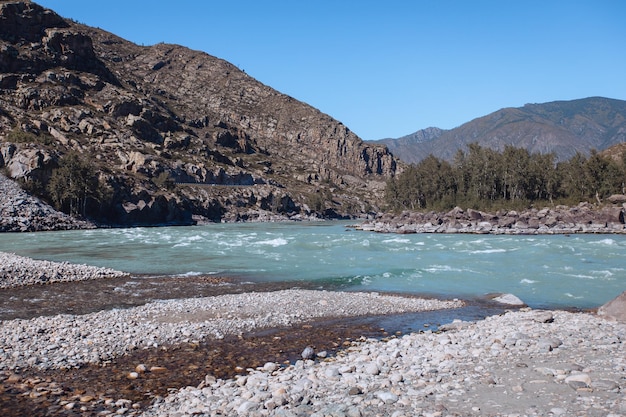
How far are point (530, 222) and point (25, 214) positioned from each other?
259 feet

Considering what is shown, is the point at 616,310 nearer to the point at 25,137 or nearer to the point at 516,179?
the point at 516,179

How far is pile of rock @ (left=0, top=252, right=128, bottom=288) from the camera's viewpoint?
23905 millimetres

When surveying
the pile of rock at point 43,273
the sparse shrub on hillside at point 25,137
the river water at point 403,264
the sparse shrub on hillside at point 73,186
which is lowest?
the river water at point 403,264

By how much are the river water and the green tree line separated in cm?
4601

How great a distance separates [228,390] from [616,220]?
2911 inches

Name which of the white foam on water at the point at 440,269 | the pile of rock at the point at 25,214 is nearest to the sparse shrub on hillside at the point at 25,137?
the pile of rock at the point at 25,214

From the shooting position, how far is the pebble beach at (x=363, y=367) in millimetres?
7836

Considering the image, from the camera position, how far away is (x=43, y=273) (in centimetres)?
2566

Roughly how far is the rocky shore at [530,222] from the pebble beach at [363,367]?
56024 mm

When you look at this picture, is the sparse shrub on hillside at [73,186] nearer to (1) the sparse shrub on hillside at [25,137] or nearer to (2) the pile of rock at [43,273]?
(1) the sparse shrub on hillside at [25,137]

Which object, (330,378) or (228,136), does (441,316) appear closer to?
(330,378)

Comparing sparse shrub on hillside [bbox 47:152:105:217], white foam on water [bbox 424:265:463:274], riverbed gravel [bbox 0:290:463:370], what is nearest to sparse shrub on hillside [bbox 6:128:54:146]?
sparse shrub on hillside [bbox 47:152:105:217]

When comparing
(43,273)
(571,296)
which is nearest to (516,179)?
(571,296)

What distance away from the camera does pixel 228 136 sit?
613ft
